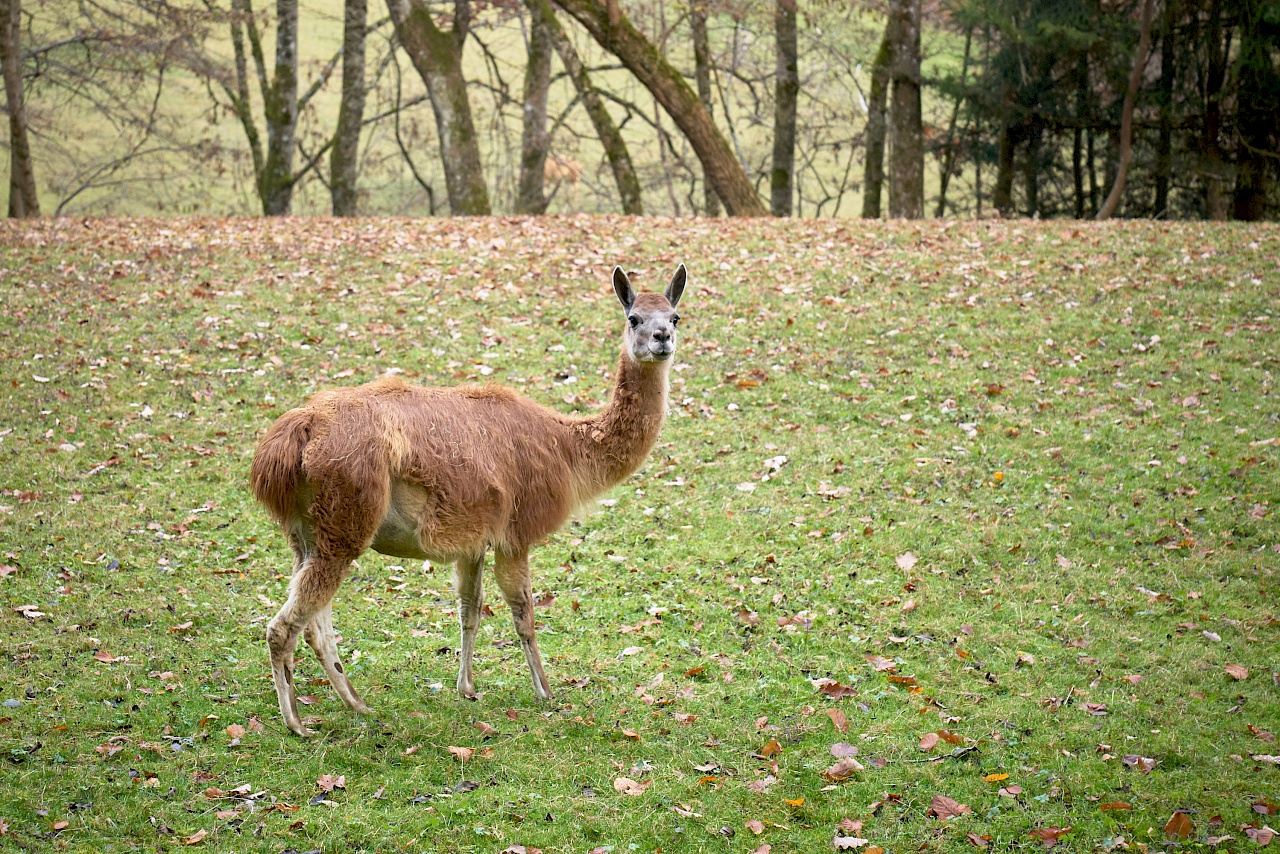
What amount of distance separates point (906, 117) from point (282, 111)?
12.8 metres

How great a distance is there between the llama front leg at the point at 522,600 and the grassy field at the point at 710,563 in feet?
0.69

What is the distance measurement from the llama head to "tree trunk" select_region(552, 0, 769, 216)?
1373cm

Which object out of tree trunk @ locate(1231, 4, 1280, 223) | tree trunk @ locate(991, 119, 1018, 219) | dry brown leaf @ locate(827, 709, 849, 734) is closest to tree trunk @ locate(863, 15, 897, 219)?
tree trunk @ locate(991, 119, 1018, 219)

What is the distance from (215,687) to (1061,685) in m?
5.43

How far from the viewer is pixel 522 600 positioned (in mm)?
6641

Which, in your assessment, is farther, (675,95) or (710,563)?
(675,95)

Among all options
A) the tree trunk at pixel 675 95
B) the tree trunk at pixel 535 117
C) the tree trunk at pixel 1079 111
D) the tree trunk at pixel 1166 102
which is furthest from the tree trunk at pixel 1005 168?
the tree trunk at pixel 535 117

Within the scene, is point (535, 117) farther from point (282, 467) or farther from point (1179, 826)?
point (1179, 826)

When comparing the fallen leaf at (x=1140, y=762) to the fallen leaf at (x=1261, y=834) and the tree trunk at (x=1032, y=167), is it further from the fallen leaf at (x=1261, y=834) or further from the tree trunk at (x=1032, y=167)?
the tree trunk at (x=1032, y=167)

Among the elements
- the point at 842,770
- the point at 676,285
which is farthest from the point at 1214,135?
the point at 842,770

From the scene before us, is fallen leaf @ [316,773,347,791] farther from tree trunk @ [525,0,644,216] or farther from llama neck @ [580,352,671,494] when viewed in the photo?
tree trunk @ [525,0,644,216]

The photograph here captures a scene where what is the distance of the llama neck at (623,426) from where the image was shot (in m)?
6.89

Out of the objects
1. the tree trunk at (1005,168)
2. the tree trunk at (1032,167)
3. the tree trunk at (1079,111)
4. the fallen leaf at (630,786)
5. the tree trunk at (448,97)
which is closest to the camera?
the fallen leaf at (630,786)

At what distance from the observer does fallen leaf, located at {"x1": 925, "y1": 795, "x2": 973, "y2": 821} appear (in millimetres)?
5504
